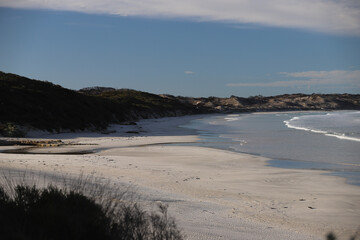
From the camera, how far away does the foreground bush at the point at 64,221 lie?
386cm

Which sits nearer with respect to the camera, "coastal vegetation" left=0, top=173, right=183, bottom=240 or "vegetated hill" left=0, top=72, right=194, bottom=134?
"coastal vegetation" left=0, top=173, right=183, bottom=240

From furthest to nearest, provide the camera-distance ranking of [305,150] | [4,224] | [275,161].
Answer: [305,150] < [275,161] < [4,224]

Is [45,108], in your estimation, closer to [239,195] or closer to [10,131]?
[10,131]

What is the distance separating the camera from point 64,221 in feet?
→ 13.4

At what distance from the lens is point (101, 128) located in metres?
33.1

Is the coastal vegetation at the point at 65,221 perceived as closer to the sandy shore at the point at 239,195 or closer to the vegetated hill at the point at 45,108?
the sandy shore at the point at 239,195

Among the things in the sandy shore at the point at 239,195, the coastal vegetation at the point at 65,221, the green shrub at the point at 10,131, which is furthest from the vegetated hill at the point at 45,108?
the coastal vegetation at the point at 65,221

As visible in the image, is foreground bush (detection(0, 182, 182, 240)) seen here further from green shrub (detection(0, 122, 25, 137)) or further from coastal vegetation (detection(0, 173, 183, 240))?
green shrub (detection(0, 122, 25, 137))

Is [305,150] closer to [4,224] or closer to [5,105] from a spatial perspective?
[4,224]

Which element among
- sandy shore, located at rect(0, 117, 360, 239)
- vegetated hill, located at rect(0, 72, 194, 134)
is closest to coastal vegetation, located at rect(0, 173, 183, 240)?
sandy shore, located at rect(0, 117, 360, 239)

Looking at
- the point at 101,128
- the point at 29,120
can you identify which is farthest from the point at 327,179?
the point at 101,128

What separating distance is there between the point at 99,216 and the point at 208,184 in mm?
6083

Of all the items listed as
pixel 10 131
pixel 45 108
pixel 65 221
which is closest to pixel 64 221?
pixel 65 221

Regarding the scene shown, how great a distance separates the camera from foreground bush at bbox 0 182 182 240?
3.86 m
